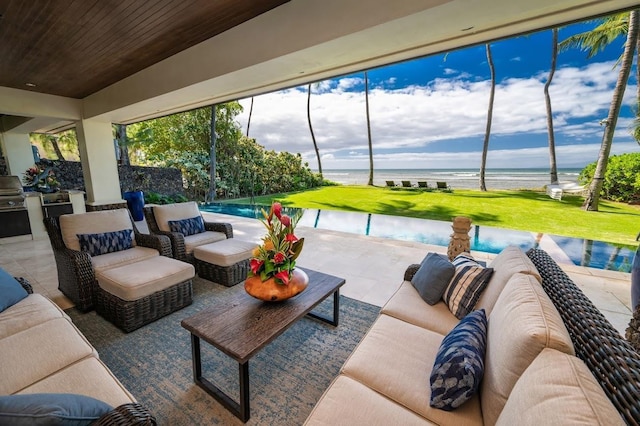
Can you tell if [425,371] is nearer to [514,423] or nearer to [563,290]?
[514,423]

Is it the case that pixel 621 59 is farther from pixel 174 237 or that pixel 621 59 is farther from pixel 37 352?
pixel 37 352

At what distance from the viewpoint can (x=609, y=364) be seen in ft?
2.70

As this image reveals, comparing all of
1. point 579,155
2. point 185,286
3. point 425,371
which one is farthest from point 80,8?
point 579,155

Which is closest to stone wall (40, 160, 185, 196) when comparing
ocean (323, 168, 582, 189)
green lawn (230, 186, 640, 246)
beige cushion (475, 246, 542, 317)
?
green lawn (230, 186, 640, 246)

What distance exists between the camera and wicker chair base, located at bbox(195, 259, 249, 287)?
121 inches

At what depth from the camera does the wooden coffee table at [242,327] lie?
1.47 metres

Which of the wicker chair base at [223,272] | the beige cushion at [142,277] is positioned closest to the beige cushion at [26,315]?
the beige cushion at [142,277]

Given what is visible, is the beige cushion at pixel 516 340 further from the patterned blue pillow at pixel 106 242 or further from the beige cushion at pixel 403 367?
the patterned blue pillow at pixel 106 242

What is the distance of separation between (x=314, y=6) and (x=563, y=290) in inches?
107

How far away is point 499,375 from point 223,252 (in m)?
2.82

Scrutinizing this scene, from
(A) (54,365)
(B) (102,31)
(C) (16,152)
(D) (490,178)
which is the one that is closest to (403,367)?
(A) (54,365)

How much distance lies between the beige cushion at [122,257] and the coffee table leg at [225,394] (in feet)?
5.26

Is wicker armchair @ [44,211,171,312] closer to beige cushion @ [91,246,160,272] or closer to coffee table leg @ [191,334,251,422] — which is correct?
beige cushion @ [91,246,160,272]

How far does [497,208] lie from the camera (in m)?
8.41
